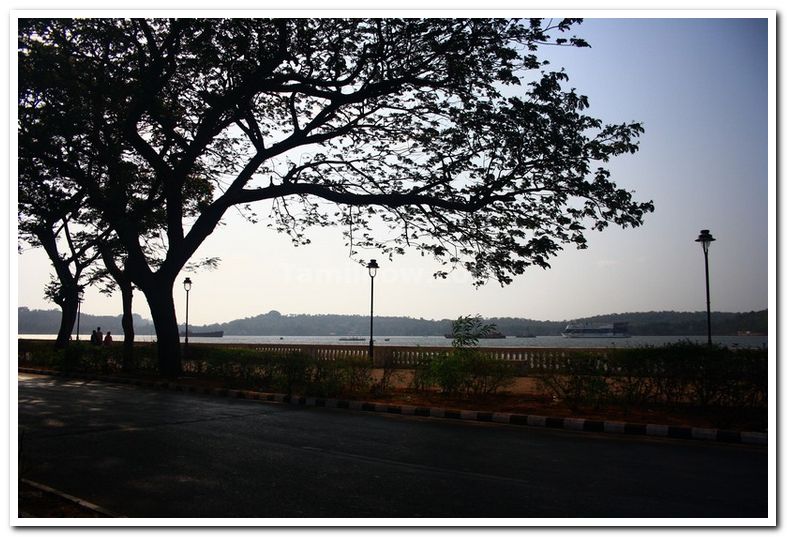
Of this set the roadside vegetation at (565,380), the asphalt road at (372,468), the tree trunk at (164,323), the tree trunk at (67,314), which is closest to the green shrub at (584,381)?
the roadside vegetation at (565,380)

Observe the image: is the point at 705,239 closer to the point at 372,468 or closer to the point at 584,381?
the point at 584,381

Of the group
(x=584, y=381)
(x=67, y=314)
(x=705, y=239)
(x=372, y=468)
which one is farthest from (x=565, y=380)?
(x=67, y=314)

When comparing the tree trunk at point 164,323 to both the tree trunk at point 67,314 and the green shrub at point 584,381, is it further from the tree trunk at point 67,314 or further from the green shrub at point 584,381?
the tree trunk at point 67,314

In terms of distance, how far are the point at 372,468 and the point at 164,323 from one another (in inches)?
663

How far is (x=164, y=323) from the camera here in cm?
2258

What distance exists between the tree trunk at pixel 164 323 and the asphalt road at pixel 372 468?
31.4 feet

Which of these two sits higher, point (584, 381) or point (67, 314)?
point (67, 314)

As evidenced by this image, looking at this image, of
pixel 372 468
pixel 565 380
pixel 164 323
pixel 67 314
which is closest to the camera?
pixel 372 468

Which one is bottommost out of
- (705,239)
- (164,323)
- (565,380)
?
(565,380)

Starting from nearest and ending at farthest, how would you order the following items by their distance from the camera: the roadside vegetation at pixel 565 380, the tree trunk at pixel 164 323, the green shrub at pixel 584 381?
the roadside vegetation at pixel 565 380, the green shrub at pixel 584 381, the tree trunk at pixel 164 323

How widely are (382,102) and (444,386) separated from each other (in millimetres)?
9444

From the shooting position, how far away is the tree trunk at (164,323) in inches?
885

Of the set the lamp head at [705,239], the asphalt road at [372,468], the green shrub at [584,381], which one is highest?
the lamp head at [705,239]

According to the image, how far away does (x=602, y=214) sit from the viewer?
56.9ft
